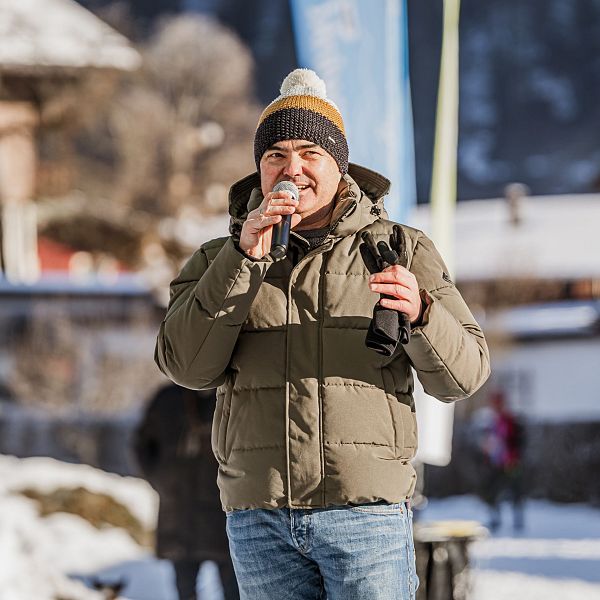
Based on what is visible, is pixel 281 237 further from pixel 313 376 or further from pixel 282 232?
pixel 313 376

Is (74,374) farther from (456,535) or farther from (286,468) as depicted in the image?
(286,468)

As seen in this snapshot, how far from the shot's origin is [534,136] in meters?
26.3

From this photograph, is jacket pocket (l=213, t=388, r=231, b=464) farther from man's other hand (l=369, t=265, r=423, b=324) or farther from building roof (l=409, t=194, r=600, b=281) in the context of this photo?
building roof (l=409, t=194, r=600, b=281)

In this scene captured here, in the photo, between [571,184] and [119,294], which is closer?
[119,294]

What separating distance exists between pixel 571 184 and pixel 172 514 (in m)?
21.1

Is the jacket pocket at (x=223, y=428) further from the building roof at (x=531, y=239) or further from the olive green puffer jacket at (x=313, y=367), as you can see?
the building roof at (x=531, y=239)

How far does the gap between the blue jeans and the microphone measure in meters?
0.47

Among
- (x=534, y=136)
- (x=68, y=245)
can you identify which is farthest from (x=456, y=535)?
(x=534, y=136)

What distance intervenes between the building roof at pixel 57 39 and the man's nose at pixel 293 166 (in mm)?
21527

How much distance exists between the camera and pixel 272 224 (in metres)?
Answer: 2.12

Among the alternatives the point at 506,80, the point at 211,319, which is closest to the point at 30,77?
the point at 506,80

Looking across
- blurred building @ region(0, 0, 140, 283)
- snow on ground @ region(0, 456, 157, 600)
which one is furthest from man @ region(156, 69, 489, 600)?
blurred building @ region(0, 0, 140, 283)

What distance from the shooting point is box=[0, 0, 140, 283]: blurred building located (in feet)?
74.2

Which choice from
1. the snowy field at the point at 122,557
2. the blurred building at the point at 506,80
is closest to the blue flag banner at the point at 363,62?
the snowy field at the point at 122,557
